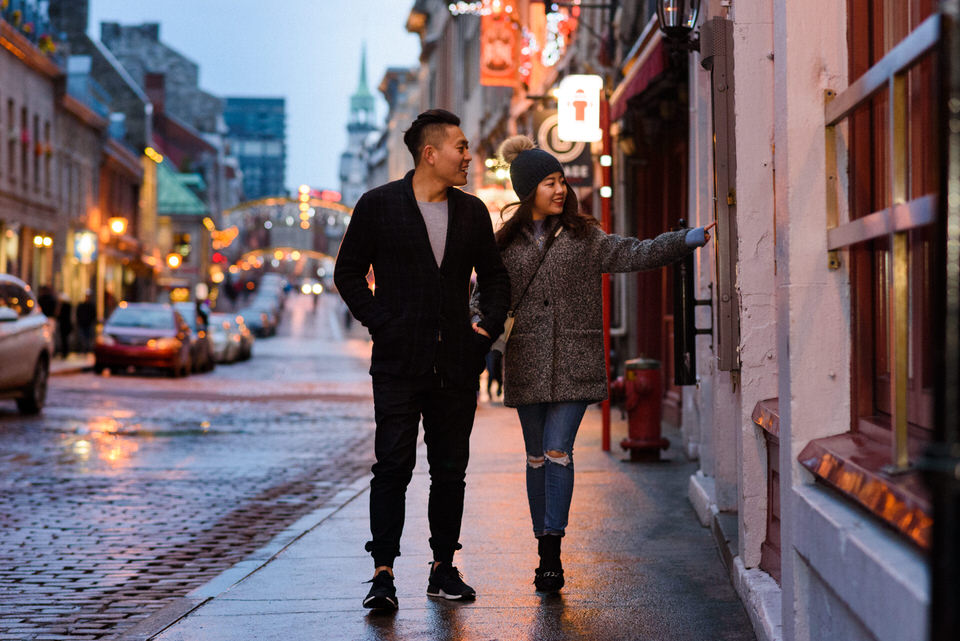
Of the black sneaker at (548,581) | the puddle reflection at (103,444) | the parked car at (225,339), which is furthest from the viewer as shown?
the parked car at (225,339)

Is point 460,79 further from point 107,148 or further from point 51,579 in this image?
point 51,579

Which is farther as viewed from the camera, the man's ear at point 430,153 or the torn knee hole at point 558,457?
the torn knee hole at point 558,457

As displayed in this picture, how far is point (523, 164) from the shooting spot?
605 centimetres

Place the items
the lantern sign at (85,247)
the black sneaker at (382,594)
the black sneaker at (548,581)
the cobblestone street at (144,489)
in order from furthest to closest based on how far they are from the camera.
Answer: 1. the lantern sign at (85,247)
2. the cobblestone street at (144,489)
3. the black sneaker at (548,581)
4. the black sneaker at (382,594)

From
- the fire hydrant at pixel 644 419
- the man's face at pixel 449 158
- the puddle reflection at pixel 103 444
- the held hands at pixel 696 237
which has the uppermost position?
the man's face at pixel 449 158

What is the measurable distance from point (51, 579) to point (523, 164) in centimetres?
280

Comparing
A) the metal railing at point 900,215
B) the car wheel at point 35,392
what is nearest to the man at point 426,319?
the metal railing at point 900,215

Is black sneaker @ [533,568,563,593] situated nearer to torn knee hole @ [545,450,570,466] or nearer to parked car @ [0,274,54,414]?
torn knee hole @ [545,450,570,466]

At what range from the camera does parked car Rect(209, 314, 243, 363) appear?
3859 centimetres

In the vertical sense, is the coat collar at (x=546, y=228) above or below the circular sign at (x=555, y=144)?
below

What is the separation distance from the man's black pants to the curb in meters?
0.76

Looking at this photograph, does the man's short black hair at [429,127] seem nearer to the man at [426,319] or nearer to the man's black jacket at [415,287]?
the man at [426,319]

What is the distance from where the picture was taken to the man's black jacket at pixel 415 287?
547cm

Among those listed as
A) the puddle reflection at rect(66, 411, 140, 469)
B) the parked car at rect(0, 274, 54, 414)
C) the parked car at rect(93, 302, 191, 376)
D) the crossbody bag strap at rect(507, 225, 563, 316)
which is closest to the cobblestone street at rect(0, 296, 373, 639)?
the puddle reflection at rect(66, 411, 140, 469)
